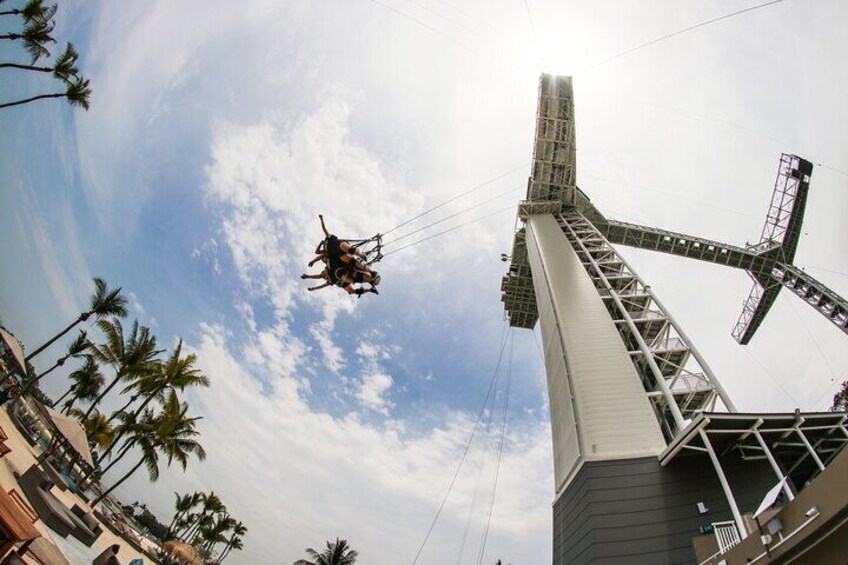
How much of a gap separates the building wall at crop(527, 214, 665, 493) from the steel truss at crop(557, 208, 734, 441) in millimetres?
796

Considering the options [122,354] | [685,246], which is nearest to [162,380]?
[122,354]

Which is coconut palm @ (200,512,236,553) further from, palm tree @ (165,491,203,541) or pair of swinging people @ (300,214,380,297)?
pair of swinging people @ (300,214,380,297)

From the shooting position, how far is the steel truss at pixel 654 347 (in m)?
15.0

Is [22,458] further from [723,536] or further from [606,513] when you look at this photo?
[723,536]

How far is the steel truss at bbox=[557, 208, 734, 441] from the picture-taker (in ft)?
49.1

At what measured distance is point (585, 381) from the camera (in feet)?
53.5

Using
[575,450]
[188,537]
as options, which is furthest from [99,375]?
[575,450]

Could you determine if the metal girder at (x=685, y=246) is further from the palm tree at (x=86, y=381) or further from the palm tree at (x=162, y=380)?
the palm tree at (x=86, y=381)

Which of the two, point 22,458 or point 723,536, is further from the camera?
point 22,458

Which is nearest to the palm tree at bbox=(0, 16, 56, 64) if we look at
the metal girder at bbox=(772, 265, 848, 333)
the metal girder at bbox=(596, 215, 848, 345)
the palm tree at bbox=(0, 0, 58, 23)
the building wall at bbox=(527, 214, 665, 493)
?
the palm tree at bbox=(0, 0, 58, 23)

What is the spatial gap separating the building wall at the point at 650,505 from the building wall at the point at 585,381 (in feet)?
2.38

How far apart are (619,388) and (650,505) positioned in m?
4.92

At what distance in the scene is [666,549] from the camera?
1066 centimetres

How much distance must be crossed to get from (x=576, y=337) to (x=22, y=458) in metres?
23.7
